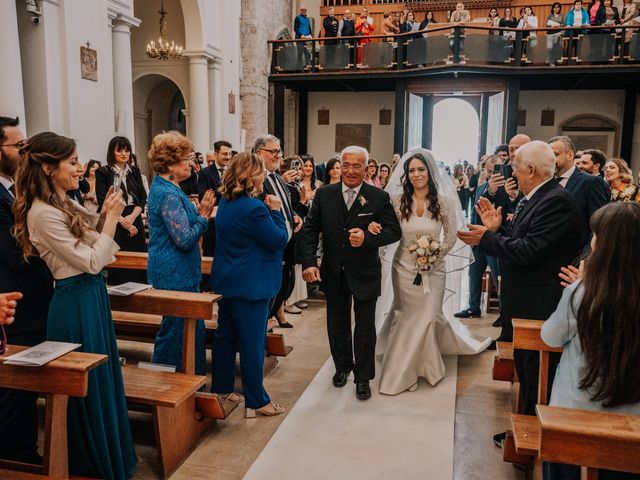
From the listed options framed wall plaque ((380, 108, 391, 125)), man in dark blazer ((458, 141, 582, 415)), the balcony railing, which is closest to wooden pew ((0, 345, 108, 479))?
man in dark blazer ((458, 141, 582, 415))

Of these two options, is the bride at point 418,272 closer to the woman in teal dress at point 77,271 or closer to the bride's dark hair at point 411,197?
the bride's dark hair at point 411,197

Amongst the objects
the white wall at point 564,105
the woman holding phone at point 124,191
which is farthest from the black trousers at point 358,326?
the white wall at point 564,105

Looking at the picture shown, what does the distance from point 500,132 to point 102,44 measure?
9651 mm

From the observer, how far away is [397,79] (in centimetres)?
1471

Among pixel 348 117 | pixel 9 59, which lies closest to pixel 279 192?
pixel 9 59

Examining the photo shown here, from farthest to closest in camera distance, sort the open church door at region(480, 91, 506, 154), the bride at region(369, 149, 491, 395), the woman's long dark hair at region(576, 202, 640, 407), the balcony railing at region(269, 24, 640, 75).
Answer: the open church door at region(480, 91, 506, 154)
the balcony railing at region(269, 24, 640, 75)
the bride at region(369, 149, 491, 395)
the woman's long dark hair at region(576, 202, 640, 407)

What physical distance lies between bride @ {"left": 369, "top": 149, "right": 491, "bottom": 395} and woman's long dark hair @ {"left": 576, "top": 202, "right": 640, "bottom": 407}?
2.08 meters

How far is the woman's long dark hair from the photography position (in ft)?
5.94

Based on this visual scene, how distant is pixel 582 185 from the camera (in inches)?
159

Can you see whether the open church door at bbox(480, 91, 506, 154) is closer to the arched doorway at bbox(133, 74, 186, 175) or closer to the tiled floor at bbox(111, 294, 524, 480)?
the arched doorway at bbox(133, 74, 186, 175)

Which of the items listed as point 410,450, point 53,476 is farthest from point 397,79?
point 53,476

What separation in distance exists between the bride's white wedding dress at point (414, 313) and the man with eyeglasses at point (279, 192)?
3.20 feet

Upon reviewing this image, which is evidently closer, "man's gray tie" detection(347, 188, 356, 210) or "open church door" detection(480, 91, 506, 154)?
"man's gray tie" detection(347, 188, 356, 210)

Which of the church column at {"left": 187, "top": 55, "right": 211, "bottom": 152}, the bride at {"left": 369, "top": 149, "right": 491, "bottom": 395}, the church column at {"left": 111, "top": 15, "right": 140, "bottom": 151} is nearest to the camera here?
the bride at {"left": 369, "top": 149, "right": 491, "bottom": 395}
